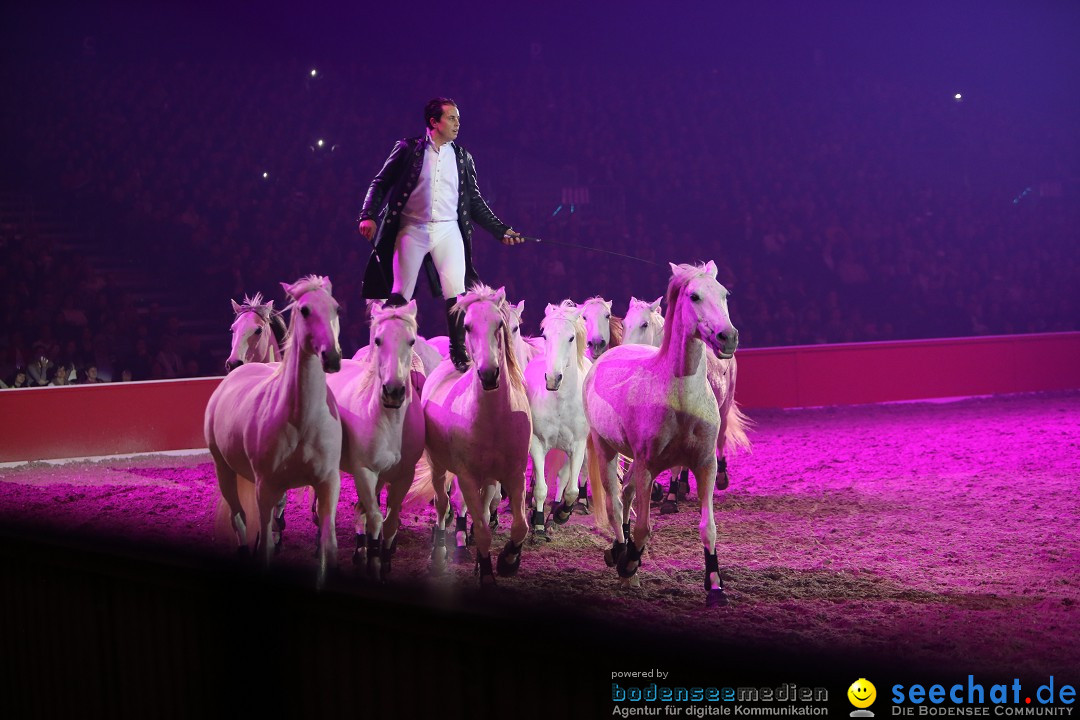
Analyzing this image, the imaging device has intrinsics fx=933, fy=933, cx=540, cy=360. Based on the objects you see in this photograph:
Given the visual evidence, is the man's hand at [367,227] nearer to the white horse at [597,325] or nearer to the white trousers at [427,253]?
the white trousers at [427,253]

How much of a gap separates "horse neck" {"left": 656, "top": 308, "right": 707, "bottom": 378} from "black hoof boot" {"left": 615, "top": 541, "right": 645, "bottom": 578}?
909 millimetres

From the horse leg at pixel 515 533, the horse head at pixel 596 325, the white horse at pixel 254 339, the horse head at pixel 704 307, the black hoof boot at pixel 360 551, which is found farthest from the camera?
the horse head at pixel 596 325

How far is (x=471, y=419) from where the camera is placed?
15.6 ft

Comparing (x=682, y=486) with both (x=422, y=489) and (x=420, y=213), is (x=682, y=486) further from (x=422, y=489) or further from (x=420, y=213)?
(x=420, y=213)

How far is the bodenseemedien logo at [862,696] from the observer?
1427 mm

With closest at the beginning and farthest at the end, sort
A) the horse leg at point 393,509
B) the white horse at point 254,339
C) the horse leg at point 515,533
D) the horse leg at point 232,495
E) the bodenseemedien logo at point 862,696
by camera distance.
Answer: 1. the bodenseemedien logo at point 862,696
2. the horse leg at point 515,533
3. the horse leg at point 393,509
4. the horse leg at point 232,495
5. the white horse at point 254,339

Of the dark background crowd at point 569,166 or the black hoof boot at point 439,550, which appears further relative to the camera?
the dark background crowd at point 569,166

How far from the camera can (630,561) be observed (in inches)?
185

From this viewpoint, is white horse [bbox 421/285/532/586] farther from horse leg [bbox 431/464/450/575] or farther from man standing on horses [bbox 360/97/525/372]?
man standing on horses [bbox 360/97/525/372]

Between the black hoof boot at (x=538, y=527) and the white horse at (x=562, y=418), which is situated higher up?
the white horse at (x=562, y=418)

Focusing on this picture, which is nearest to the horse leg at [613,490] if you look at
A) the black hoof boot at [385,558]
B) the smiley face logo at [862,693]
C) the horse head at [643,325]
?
the black hoof boot at [385,558]

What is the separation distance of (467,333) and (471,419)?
470mm

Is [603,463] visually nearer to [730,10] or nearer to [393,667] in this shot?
[393,667]

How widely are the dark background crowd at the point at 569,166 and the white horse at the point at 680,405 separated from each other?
9.17 m
